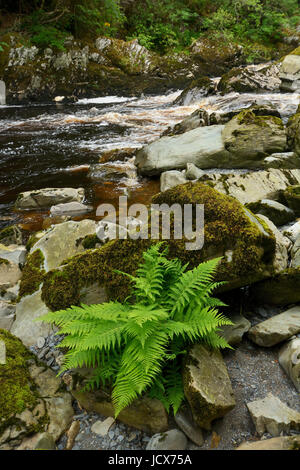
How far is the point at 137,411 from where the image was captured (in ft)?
7.38

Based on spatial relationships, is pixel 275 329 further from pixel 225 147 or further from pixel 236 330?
pixel 225 147

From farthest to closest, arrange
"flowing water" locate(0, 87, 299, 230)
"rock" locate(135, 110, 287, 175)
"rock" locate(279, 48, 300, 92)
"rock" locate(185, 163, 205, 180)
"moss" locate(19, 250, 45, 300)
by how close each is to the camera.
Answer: "rock" locate(279, 48, 300, 92) → "flowing water" locate(0, 87, 299, 230) → "rock" locate(135, 110, 287, 175) → "rock" locate(185, 163, 205, 180) → "moss" locate(19, 250, 45, 300)

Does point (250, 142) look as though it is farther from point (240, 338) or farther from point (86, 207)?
point (240, 338)

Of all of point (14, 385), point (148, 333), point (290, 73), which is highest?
point (290, 73)

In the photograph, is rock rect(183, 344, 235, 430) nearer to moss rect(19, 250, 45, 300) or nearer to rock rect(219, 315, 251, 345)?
rock rect(219, 315, 251, 345)

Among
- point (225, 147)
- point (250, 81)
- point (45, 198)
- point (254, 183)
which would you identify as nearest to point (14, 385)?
point (254, 183)

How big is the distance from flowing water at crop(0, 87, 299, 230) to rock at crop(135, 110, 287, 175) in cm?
62

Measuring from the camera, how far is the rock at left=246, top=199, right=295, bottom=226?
4.45m

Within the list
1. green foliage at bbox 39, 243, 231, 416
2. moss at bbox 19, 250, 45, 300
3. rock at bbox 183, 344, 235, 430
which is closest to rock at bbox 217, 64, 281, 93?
moss at bbox 19, 250, 45, 300

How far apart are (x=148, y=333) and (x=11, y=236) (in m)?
4.43

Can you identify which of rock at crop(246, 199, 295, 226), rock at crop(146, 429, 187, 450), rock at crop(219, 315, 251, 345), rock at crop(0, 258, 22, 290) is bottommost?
rock at crop(0, 258, 22, 290)

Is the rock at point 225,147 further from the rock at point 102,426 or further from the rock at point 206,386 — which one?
the rock at point 102,426

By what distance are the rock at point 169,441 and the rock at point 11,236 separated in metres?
4.60
